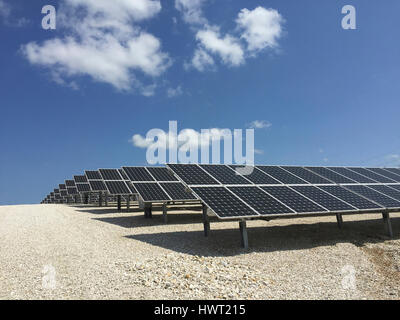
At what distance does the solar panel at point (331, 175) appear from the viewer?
860 inches

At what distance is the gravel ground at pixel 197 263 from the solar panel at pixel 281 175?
3.09 metres

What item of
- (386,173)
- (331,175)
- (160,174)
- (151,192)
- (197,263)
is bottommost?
(197,263)

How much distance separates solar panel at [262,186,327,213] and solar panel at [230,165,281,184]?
92cm

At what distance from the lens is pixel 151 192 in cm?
2297

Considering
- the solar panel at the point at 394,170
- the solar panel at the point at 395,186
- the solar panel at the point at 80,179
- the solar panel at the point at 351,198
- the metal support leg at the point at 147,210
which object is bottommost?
the metal support leg at the point at 147,210

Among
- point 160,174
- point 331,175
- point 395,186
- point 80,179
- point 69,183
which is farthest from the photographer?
point 69,183

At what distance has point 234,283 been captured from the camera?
877 cm

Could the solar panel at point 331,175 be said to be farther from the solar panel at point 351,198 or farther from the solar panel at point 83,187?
the solar panel at point 83,187

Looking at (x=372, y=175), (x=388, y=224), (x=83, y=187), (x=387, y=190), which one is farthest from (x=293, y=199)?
(x=83, y=187)

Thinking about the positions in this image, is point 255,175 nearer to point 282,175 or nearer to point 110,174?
point 282,175

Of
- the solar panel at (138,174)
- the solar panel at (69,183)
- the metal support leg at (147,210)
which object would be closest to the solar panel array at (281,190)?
the metal support leg at (147,210)

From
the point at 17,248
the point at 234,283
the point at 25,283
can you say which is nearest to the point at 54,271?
the point at 25,283
